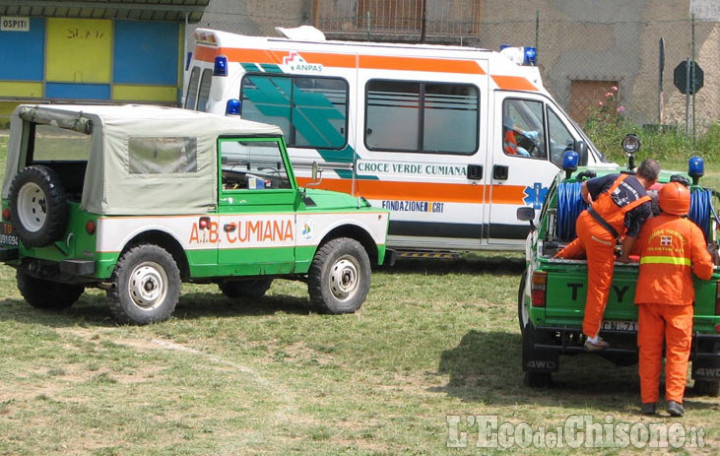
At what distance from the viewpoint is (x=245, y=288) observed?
1366 centimetres

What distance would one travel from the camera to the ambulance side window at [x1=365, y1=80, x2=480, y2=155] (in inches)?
610

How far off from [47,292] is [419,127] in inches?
196

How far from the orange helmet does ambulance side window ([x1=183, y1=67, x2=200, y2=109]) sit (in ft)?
25.1

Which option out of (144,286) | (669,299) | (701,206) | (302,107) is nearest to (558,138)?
(302,107)

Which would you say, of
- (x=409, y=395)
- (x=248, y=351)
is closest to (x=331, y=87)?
(x=248, y=351)

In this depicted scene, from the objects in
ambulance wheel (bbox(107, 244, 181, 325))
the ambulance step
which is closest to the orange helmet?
ambulance wheel (bbox(107, 244, 181, 325))

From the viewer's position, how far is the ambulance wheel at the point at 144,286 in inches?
457

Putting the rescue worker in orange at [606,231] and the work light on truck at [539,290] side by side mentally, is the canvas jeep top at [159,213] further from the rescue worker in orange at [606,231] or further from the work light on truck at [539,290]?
the work light on truck at [539,290]

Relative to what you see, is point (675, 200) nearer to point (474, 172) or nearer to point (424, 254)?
point (474, 172)

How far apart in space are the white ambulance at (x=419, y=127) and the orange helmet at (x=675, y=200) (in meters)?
5.81

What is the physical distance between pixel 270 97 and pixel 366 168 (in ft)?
4.46

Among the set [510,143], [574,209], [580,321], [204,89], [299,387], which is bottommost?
[299,387]

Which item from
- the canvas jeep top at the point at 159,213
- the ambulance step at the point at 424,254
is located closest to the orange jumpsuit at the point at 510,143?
the ambulance step at the point at 424,254

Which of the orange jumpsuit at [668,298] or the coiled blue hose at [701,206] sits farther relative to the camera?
the coiled blue hose at [701,206]
